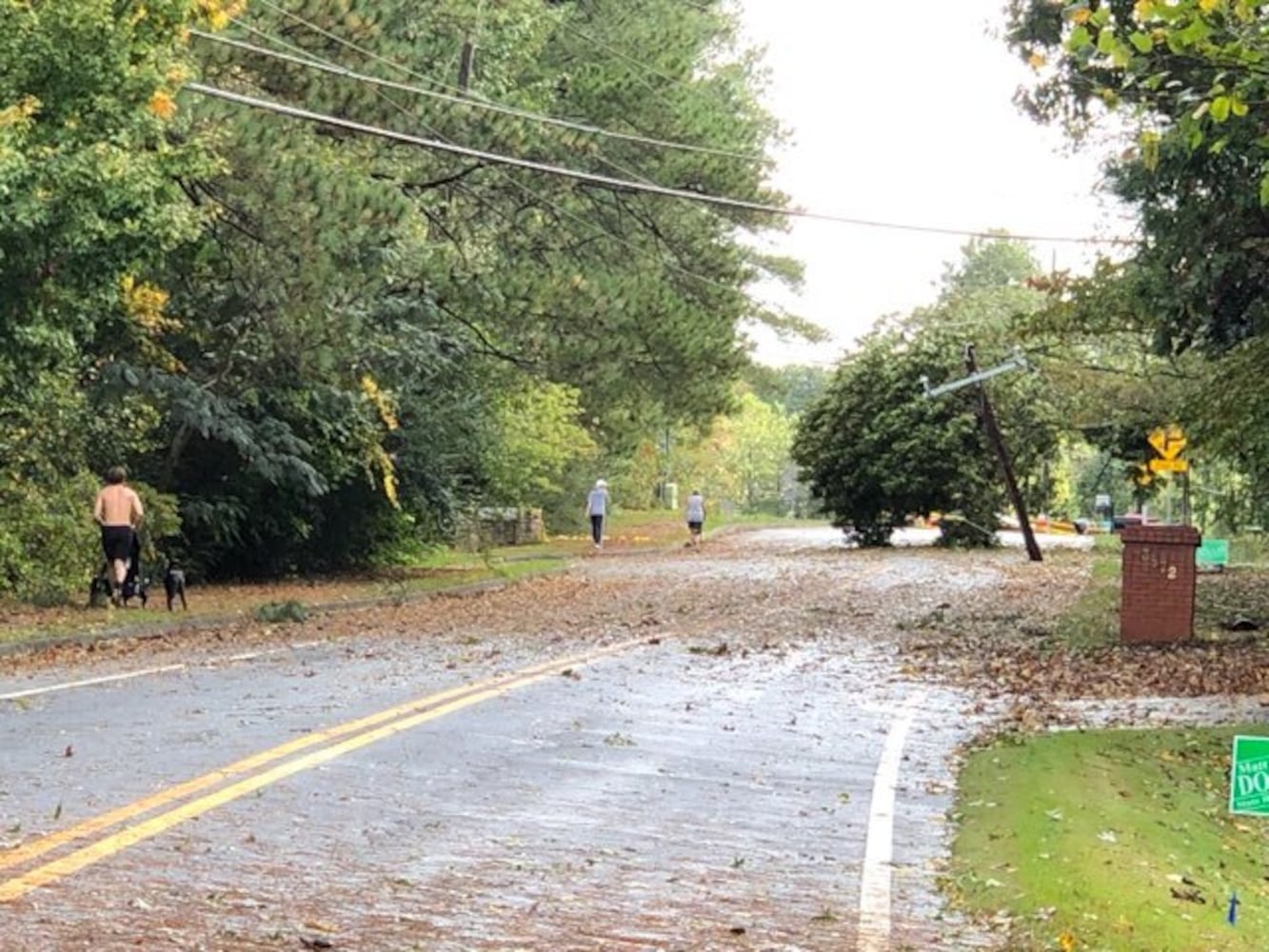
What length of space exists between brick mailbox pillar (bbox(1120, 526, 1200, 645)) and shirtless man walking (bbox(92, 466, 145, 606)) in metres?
11.2

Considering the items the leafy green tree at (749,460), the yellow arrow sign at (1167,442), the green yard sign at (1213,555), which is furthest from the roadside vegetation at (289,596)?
the leafy green tree at (749,460)

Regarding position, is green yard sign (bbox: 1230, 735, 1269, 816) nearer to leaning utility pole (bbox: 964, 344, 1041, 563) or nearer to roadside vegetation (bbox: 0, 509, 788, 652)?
roadside vegetation (bbox: 0, 509, 788, 652)

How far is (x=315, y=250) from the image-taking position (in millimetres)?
22016

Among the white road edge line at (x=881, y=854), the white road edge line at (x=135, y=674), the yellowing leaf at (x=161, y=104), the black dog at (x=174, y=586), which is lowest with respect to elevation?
the white road edge line at (x=881, y=854)

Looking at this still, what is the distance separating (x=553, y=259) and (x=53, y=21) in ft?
43.8

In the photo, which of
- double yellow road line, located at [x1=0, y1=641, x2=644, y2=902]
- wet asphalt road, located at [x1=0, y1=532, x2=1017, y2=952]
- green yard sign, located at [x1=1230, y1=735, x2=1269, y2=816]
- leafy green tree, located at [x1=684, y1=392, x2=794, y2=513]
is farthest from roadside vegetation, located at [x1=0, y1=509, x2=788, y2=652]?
leafy green tree, located at [x1=684, y1=392, x2=794, y2=513]

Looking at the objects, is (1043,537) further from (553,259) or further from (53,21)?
(53,21)

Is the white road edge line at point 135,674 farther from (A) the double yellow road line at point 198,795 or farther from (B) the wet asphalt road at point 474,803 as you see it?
(A) the double yellow road line at point 198,795

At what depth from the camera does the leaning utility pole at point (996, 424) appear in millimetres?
40156

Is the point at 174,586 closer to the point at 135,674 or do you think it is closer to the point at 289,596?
the point at 289,596

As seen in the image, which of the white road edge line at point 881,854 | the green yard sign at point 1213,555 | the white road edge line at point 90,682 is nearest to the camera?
the white road edge line at point 881,854

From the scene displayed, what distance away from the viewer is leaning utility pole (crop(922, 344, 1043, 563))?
40156mm

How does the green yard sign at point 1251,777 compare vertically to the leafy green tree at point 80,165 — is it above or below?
below

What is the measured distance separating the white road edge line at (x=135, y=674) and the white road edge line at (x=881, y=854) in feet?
20.7
